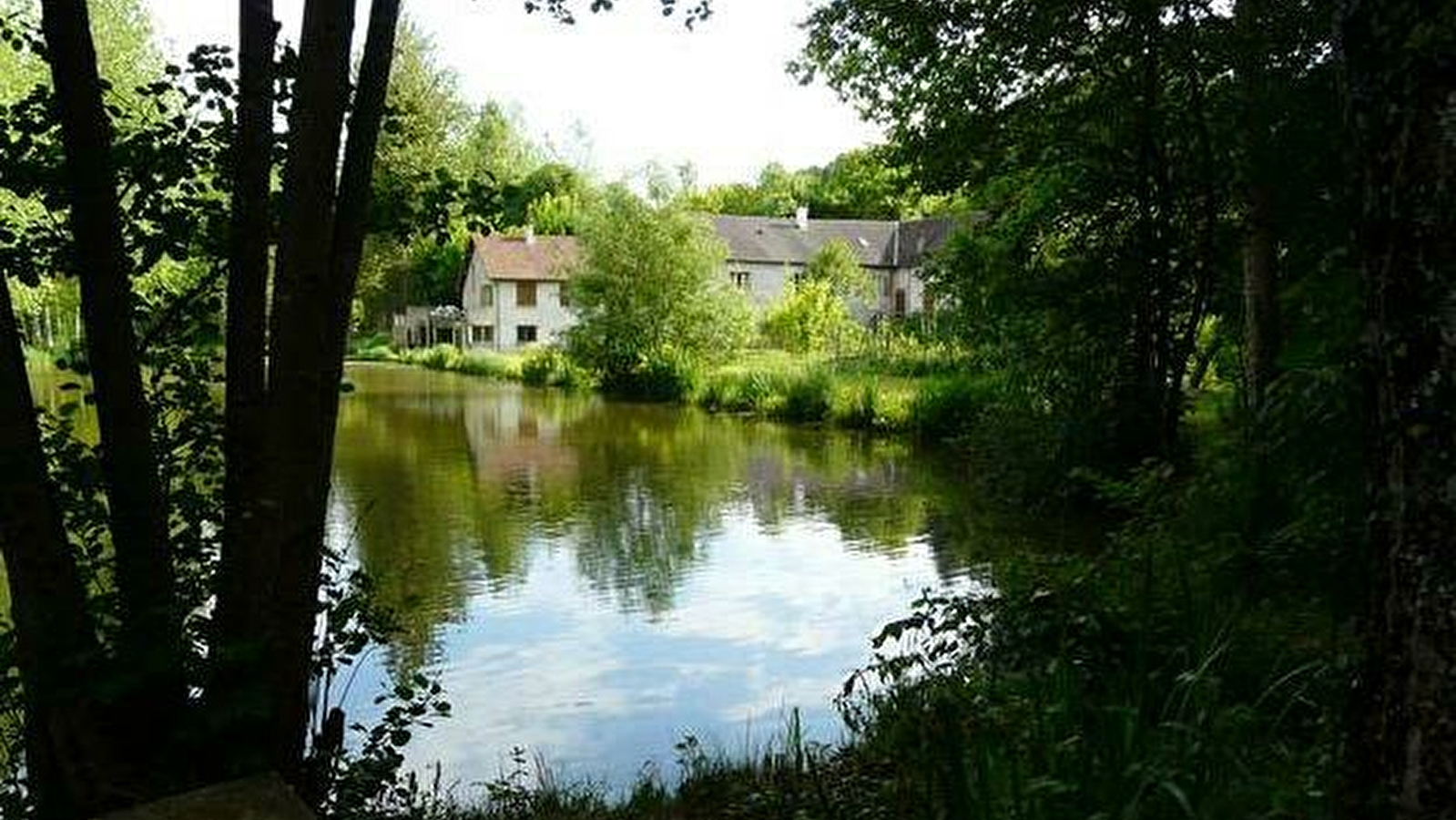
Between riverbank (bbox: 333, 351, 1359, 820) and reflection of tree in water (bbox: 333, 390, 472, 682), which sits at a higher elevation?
riverbank (bbox: 333, 351, 1359, 820)

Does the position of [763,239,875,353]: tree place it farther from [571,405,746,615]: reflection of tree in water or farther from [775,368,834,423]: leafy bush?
[571,405,746,615]: reflection of tree in water

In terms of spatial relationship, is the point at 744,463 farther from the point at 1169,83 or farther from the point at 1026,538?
the point at 1169,83

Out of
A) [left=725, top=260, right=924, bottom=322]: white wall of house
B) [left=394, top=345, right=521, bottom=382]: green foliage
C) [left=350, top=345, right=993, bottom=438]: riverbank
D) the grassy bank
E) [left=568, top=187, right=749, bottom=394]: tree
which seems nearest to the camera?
the grassy bank

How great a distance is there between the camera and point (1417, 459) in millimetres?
1694

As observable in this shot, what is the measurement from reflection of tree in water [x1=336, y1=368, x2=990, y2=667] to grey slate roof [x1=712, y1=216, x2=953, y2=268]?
3137 centimetres

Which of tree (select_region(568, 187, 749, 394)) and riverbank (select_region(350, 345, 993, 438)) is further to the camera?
tree (select_region(568, 187, 749, 394))

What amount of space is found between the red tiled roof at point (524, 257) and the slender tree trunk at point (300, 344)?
5808 cm

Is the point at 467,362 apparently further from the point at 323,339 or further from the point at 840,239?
the point at 323,339

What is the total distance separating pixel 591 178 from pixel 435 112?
18.9m

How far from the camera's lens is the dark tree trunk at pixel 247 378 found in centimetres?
349

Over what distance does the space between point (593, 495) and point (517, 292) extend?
47.0 metres

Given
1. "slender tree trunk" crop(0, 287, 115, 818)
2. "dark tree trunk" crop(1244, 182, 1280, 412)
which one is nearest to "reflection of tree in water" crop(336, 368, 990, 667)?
"slender tree trunk" crop(0, 287, 115, 818)

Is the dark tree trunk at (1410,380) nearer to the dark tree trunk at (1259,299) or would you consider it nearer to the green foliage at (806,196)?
the dark tree trunk at (1259,299)

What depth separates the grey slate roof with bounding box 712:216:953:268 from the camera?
60750mm
